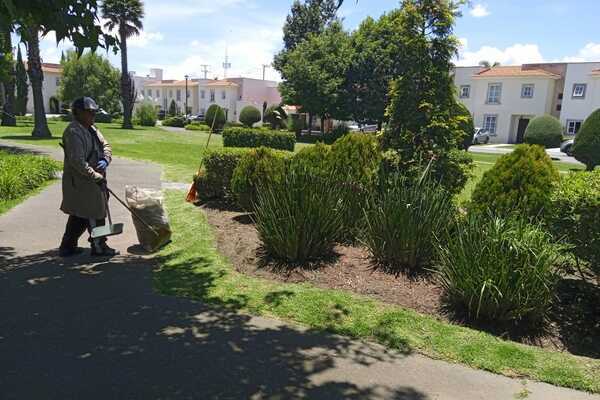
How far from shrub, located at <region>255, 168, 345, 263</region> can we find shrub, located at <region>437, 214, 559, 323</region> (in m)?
1.66

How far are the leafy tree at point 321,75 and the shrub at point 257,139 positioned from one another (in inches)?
432

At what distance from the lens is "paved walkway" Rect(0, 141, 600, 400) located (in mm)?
3211

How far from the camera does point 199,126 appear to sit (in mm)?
47906

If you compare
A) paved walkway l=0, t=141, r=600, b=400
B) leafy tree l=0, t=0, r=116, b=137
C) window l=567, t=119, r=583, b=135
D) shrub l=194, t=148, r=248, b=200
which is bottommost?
paved walkway l=0, t=141, r=600, b=400

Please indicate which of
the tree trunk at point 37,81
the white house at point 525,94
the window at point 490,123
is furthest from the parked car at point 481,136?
the tree trunk at point 37,81

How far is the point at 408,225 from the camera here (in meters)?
5.46

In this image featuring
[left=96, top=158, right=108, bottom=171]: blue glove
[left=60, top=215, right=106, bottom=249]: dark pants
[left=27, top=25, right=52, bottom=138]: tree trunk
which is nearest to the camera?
[left=96, top=158, right=108, bottom=171]: blue glove

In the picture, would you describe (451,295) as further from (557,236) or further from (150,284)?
(150,284)

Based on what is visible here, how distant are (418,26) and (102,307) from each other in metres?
5.47

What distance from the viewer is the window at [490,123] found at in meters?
48.8

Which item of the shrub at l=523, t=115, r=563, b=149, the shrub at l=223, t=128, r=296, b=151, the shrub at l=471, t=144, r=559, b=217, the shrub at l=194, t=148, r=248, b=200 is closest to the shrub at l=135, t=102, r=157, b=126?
the shrub at l=223, t=128, r=296, b=151

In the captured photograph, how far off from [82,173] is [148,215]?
114cm

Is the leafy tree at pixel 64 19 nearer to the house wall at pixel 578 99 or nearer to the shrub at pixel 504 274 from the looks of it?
the shrub at pixel 504 274

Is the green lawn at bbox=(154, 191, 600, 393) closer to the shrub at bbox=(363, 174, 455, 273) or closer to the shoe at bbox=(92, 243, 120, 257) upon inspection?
the shoe at bbox=(92, 243, 120, 257)
